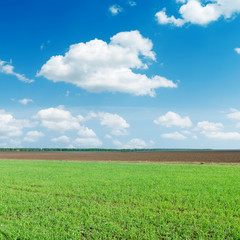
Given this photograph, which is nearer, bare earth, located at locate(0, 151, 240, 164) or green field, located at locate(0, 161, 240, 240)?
green field, located at locate(0, 161, 240, 240)

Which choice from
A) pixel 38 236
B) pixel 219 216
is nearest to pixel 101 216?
pixel 38 236

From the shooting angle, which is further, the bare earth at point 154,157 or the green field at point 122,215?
the bare earth at point 154,157

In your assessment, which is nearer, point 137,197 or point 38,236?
point 38,236

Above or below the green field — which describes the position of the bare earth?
below

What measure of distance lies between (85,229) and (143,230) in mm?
2383

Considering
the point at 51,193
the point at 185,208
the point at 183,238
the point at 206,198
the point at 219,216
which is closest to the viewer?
the point at 183,238

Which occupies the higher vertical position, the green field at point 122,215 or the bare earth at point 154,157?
the green field at point 122,215

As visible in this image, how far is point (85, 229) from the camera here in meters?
9.13

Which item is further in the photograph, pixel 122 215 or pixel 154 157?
pixel 154 157

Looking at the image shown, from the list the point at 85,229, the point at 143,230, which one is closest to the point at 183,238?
the point at 143,230

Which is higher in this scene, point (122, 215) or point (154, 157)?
point (122, 215)

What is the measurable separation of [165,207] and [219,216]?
271cm

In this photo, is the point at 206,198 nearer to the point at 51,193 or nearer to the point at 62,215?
the point at 62,215

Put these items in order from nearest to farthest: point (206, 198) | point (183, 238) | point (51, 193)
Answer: point (183, 238), point (206, 198), point (51, 193)
